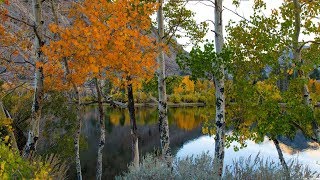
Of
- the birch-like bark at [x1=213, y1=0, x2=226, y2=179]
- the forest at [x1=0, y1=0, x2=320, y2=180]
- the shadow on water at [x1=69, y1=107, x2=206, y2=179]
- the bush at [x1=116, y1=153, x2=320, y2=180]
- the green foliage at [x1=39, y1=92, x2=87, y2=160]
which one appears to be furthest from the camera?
the shadow on water at [x1=69, y1=107, x2=206, y2=179]

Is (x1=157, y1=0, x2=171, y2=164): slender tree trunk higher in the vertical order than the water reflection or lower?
higher

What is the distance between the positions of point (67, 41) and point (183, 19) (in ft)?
22.0

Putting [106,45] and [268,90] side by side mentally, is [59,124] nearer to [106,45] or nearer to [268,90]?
[106,45]

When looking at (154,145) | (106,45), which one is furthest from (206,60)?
(154,145)

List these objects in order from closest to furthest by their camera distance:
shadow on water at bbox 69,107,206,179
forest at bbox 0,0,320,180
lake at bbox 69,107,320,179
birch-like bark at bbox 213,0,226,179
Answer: forest at bbox 0,0,320,180 < birch-like bark at bbox 213,0,226,179 < shadow on water at bbox 69,107,206,179 < lake at bbox 69,107,320,179

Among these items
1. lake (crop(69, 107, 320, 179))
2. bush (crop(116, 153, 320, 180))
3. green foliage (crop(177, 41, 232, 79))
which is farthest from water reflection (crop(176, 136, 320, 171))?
bush (crop(116, 153, 320, 180))

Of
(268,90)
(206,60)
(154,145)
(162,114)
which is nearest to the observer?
(206,60)

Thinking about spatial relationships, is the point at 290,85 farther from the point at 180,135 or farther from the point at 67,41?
the point at 180,135

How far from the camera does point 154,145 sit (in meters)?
38.8

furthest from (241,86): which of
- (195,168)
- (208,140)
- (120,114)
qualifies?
(120,114)

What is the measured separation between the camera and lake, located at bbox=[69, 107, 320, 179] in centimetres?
3125

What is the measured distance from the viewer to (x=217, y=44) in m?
11.1

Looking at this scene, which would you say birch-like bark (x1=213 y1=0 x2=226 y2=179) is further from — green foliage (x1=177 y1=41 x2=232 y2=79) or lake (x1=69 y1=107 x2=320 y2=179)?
lake (x1=69 y1=107 x2=320 y2=179)

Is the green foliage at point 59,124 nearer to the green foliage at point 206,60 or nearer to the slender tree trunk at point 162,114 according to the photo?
the slender tree trunk at point 162,114
